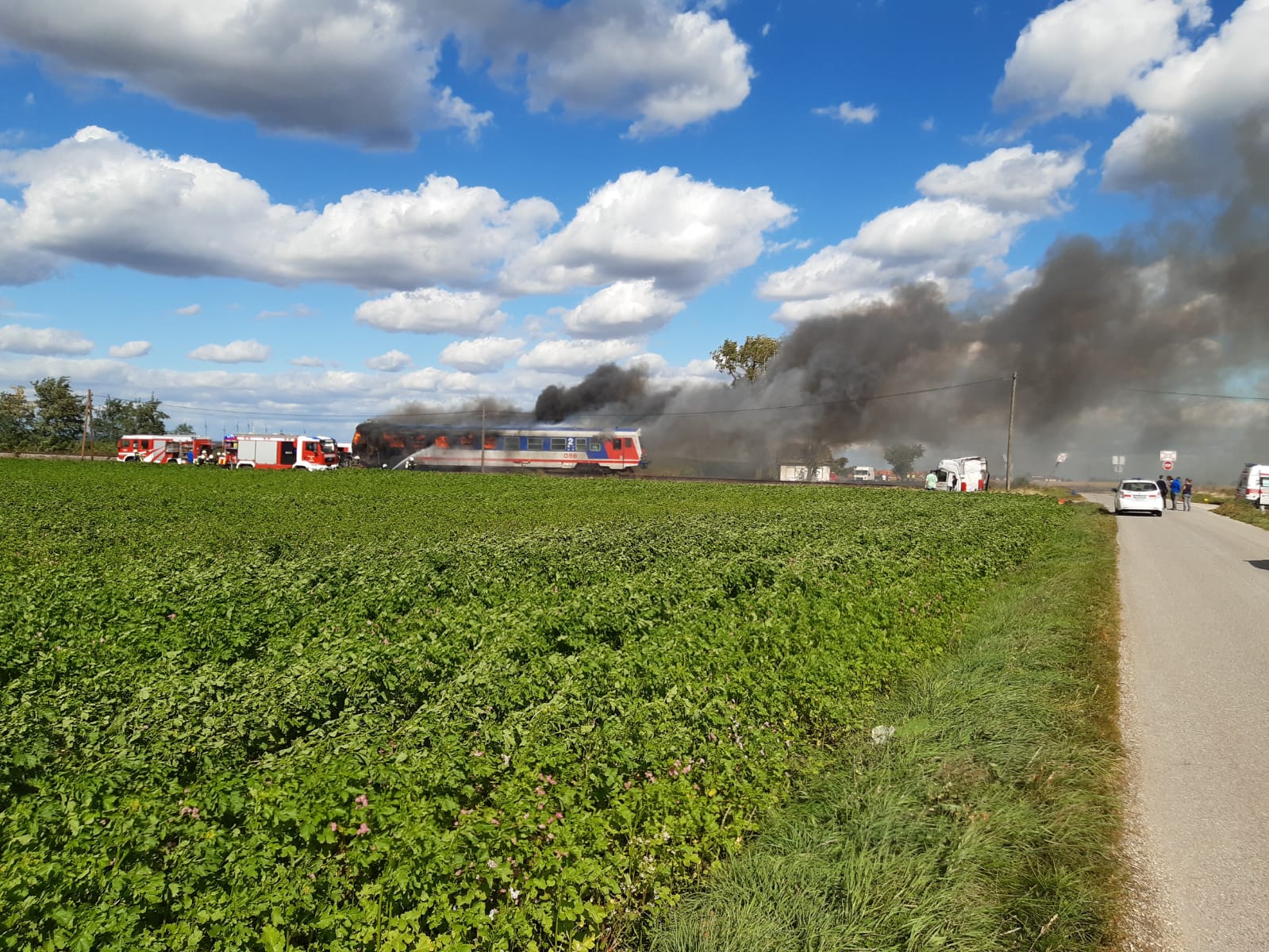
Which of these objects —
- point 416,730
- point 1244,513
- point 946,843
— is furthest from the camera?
point 1244,513

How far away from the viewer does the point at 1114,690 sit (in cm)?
831

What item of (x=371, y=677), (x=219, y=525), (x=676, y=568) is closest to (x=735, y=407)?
(x=219, y=525)

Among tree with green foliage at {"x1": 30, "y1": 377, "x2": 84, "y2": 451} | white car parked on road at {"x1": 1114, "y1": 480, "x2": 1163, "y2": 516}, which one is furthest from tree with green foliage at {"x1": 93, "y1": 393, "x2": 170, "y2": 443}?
white car parked on road at {"x1": 1114, "y1": 480, "x2": 1163, "y2": 516}

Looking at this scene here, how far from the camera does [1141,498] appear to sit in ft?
121

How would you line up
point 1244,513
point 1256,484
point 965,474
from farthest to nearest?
point 965,474 → point 1256,484 → point 1244,513

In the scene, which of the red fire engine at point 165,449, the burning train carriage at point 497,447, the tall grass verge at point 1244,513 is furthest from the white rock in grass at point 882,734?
the red fire engine at point 165,449

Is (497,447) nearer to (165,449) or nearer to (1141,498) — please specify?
(165,449)

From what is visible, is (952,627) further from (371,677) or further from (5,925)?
(5,925)

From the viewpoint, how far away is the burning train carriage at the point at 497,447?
6231cm

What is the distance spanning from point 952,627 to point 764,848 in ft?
18.6

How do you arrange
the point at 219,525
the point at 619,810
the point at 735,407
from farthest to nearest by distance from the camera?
the point at 735,407 → the point at 219,525 → the point at 619,810

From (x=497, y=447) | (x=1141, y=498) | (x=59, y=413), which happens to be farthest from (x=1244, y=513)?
(x=59, y=413)

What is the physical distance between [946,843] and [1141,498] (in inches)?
1488

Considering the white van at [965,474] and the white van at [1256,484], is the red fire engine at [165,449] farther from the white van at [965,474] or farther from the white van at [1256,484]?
the white van at [1256,484]
